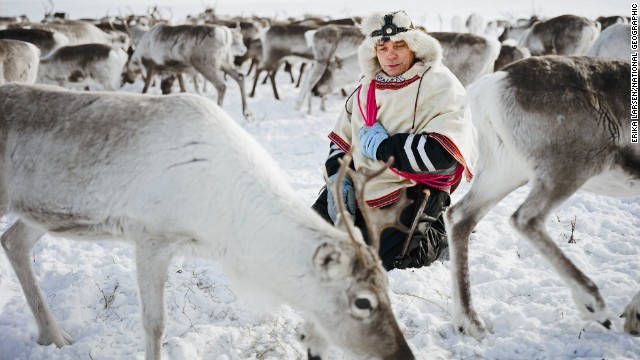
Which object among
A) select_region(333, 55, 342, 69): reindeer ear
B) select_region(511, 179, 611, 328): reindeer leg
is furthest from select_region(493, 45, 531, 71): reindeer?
select_region(511, 179, 611, 328): reindeer leg

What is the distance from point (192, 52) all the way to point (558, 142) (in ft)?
24.2

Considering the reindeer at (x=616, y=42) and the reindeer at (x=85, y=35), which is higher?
the reindeer at (x=616, y=42)

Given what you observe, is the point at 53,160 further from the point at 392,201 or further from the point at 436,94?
Answer: the point at 436,94

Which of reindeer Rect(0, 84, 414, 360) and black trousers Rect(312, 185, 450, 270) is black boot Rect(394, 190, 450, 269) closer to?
black trousers Rect(312, 185, 450, 270)

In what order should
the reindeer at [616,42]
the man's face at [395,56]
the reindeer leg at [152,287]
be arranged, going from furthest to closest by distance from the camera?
1. the reindeer at [616,42]
2. the man's face at [395,56]
3. the reindeer leg at [152,287]

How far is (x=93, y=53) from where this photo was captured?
27.8ft

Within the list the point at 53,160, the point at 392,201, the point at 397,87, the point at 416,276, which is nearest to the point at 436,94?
the point at 397,87

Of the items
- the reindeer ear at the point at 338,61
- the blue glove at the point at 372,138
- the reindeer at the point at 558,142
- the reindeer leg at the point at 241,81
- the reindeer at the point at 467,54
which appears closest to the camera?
the reindeer at the point at 558,142

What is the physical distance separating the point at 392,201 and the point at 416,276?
23.2 inches

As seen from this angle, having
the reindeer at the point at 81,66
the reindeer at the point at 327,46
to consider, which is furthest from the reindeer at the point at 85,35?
the reindeer at the point at 327,46

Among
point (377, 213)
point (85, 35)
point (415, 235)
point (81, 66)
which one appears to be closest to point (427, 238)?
point (415, 235)

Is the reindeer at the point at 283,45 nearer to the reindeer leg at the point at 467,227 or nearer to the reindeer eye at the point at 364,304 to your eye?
the reindeer leg at the point at 467,227

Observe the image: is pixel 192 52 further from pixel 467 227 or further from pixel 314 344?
pixel 314 344

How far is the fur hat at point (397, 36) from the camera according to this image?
8.37 feet
